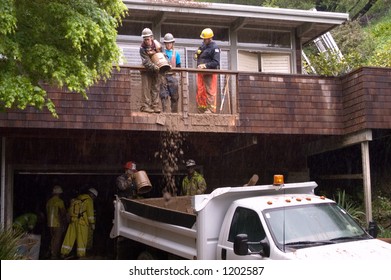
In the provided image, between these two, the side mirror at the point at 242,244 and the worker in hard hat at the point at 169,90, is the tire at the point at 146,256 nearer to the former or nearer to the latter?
the side mirror at the point at 242,244

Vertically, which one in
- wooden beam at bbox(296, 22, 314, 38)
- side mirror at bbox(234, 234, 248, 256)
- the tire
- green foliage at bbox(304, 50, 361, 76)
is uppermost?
wooden beam at bbox(296, 22, 314, 38)

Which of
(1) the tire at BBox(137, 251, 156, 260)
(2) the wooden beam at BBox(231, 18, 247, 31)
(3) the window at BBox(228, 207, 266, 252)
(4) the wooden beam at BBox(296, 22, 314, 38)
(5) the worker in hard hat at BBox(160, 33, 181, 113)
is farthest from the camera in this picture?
(4) the wooden beam at BBox(296, 22, 314, 38)

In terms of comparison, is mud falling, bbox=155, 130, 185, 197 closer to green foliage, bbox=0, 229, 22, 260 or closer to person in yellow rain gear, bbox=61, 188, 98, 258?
person in yellow rain gear, bbox=61, 188, 98, 258

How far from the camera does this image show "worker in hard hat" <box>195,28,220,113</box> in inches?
Answer: 491

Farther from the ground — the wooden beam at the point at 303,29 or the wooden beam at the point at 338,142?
the wooden beam at the point at 303,29

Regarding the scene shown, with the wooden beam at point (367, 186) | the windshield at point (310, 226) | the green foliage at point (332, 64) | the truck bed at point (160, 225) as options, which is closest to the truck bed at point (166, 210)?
the truck bed at point (160, 225)

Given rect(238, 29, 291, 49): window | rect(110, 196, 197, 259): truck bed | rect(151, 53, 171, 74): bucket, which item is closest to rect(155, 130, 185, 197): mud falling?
rect(151, 53, 171, 74): bucket

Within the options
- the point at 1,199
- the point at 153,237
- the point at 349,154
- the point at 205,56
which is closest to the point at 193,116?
the point at 205,56

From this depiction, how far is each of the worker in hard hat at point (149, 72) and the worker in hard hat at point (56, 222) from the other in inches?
129

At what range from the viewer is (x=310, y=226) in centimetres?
752

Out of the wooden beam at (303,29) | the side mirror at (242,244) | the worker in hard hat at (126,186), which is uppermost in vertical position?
the wooden beam at (303,29)

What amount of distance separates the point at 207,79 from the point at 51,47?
4561 mm

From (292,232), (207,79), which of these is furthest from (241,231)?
(207,79)

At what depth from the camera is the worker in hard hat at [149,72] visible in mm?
11680
